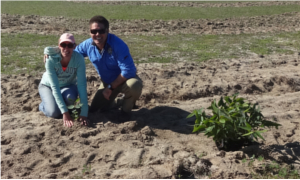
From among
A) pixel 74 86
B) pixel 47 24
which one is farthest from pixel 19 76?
pixel 47 24

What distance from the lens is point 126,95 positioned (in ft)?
16.3

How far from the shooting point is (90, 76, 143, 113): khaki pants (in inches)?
192

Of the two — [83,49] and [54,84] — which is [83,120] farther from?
[83,49]

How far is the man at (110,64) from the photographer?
4.60 metres

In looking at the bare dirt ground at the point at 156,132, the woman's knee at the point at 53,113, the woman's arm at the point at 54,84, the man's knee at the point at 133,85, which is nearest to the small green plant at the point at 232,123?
the bare dirt ground at the point at 156,132

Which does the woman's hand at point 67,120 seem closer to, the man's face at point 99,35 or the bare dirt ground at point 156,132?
the bare dirt ground at point 156,132

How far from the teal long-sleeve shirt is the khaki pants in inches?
22.4

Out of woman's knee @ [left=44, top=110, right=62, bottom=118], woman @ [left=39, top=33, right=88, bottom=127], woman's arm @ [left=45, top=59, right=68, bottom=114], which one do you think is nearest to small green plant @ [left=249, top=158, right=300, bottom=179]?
woman @ [left=39, top=33, right=88, bottom=127]

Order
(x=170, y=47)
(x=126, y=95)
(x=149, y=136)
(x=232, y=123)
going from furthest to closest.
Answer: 1. (x=170, y=47)
2. (x=126, y=95)
3. (x=149, y=136)
4. (x=232, y=123)

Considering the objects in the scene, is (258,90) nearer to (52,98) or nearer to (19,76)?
(52,98)

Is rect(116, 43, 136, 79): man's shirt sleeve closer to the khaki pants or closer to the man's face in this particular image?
the khaki pants

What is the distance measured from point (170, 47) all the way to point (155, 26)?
3548 mm

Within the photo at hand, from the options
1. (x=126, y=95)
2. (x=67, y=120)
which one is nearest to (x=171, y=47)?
(x=126, y=95)

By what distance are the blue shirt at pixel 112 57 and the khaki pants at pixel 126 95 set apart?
118 mm
